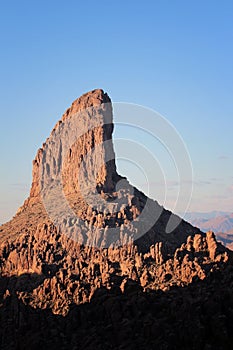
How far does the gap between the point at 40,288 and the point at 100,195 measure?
165 feet

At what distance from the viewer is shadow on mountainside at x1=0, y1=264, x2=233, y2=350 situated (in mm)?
107019

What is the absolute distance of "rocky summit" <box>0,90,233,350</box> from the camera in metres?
112

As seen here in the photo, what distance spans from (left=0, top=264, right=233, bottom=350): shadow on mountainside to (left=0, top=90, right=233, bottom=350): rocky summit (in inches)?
7.4

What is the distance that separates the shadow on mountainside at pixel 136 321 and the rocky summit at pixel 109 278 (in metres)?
0.19

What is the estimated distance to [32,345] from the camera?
113750mm

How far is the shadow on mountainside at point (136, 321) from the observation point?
107m

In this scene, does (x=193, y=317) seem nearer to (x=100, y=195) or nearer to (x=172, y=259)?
(x=172, y=259)

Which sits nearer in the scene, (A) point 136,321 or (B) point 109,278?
(A) point 136,321

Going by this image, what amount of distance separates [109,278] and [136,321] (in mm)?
23380

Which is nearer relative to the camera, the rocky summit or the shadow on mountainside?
the shadow on mountainside

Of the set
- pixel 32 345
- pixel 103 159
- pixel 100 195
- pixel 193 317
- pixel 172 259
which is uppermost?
pixel 103 159

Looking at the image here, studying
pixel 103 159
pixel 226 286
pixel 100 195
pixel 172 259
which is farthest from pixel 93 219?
pixel 226 286

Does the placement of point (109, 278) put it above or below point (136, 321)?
above

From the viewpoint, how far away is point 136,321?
115438 mm
